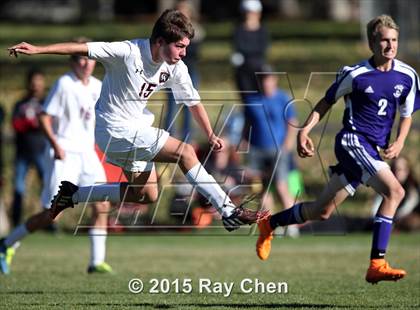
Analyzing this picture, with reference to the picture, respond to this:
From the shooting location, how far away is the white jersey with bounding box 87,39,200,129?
8164 millimetres

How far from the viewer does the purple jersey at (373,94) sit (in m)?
8.24

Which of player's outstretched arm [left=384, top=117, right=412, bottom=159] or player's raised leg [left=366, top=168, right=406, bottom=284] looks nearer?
player's raised leg [left=366, top=168, right=406, bottom=284]

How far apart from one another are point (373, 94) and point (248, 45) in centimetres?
927

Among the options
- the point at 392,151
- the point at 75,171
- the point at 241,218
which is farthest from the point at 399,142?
the point at 75,171

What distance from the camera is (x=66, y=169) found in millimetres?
10602

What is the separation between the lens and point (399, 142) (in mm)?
8211

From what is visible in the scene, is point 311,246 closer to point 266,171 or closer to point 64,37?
point 266,171

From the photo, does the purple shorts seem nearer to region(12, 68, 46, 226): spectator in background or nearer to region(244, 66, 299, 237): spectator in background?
region(244, 66, 299, 237): spectator in background

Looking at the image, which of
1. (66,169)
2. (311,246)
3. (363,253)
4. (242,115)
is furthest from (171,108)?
(66,169)

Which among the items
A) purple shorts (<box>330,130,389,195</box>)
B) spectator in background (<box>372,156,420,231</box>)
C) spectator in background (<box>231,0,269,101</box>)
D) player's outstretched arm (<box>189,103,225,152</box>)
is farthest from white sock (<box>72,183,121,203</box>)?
spectator in background (<box>231,0,269,101</box>)

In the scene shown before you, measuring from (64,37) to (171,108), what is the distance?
1535 centimetres

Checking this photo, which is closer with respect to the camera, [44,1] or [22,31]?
[22,31]

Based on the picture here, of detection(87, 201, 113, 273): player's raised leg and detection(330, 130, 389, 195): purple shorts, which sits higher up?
detection(330, 130, 389, 195): purple shorts

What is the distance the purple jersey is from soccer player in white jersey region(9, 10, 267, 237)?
1093 millimetres
